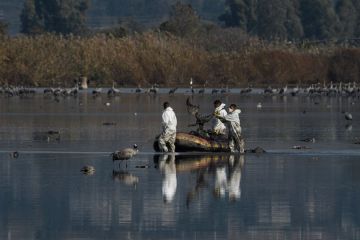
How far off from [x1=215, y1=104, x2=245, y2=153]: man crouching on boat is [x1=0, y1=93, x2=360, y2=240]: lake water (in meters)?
0.72

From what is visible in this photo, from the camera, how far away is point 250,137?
1646 inches

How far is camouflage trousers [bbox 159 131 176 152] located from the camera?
33.1 m

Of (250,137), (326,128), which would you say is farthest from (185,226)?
(326,128)

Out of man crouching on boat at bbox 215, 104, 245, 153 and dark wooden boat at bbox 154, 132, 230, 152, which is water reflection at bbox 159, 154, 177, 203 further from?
man crouching on boat at bbox 215, 104, 245, 153

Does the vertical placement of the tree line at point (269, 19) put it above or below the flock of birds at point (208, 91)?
above

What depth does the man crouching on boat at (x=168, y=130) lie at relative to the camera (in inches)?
1294

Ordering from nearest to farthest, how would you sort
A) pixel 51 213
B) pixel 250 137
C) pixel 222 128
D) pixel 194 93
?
pixel 51 213, pixel 222 128, pixel 250 137, pixel 194 93

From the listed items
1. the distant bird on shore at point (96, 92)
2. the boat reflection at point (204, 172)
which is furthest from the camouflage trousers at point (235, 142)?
the distant bird on shore at point (96, 92)

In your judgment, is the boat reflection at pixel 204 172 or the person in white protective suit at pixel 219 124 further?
the person in white protective suit at pixel 219 124

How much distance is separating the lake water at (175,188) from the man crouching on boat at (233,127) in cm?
72

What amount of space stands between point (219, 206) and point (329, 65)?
78980 mm

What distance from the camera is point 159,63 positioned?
96.1 metres

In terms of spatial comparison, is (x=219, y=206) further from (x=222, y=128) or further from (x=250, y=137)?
(x=250, y=137)

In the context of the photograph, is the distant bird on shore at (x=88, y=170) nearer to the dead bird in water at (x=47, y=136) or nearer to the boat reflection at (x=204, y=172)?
the boat reflection at (x=204, y=172)
